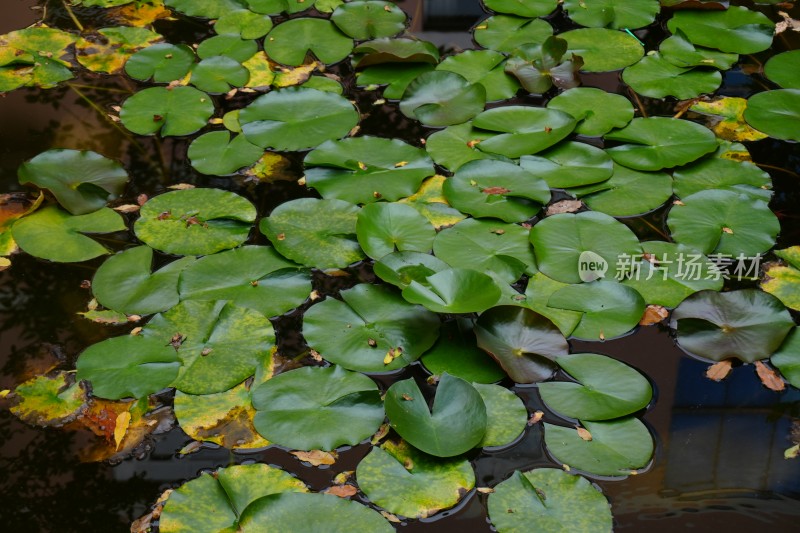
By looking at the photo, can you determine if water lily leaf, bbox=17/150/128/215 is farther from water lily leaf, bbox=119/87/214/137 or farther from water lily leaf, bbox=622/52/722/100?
water lily leaf, bbox=622/52/722/100

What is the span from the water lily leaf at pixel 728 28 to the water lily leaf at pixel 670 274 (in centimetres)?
127

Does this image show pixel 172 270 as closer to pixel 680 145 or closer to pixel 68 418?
pixel 68 418

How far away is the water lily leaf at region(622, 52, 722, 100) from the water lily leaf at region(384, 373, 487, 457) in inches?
64.8

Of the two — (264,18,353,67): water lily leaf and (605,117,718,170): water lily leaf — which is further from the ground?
(264,18,353,67): water lily leaf

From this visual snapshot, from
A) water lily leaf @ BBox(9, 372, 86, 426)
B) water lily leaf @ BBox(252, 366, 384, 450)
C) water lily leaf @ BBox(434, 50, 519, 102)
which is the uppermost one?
water lily leaf @ BBox(434, 50, 519, 102)

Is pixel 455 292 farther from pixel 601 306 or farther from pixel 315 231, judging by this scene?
pixel 315 231

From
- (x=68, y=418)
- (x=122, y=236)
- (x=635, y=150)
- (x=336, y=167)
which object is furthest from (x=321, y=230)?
(x=635, y=150)

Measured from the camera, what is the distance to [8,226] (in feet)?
8.79

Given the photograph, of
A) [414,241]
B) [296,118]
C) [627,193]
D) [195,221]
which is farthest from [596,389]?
[296,118]

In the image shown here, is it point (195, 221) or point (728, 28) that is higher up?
point (728, 28)

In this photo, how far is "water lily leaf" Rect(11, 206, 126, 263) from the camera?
8.45 feet

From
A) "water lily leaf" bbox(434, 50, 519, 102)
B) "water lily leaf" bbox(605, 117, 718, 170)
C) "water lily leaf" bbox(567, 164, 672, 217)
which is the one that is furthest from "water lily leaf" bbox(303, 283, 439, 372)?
"water lily leaf" bbox(434, 50, 519, 102)

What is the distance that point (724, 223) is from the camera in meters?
2.56

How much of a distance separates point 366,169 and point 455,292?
74cm
